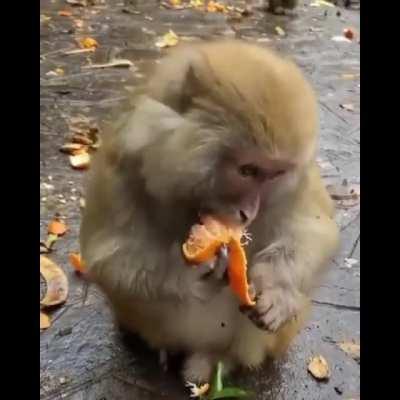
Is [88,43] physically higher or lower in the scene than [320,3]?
higher

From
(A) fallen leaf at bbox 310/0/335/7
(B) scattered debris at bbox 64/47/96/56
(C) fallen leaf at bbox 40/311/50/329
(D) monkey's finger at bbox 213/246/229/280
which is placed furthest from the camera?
(A) fallen leaf at bbox 310/0/335/7

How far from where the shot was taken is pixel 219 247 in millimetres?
2725

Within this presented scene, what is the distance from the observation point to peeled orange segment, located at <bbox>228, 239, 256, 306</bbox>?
276 cm

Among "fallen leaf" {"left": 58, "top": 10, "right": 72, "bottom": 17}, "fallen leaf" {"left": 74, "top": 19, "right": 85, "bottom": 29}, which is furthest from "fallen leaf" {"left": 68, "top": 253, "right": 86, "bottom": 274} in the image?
"fallen leaf" {"left": 58, "top": 10, "right": 72, "bottom": 17}

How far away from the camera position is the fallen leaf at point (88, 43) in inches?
268

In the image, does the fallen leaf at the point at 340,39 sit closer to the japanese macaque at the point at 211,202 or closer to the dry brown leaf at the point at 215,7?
the dry brown leaf at the point at 215,7

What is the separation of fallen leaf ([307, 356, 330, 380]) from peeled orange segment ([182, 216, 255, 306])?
0.77 m

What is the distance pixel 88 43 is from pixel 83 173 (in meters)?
2.42

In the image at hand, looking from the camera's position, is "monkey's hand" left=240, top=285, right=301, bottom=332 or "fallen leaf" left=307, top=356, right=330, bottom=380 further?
"fallen leaf" left=307, top=356, right=330, bottom=380

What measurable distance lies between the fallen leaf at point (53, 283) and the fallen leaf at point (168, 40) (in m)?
3.43

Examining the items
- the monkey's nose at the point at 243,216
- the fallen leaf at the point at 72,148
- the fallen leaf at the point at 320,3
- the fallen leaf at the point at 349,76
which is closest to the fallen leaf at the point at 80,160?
the fallen leaf at the point at 72,148

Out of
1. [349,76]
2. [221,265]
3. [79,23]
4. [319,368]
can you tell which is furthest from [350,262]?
[79,23]

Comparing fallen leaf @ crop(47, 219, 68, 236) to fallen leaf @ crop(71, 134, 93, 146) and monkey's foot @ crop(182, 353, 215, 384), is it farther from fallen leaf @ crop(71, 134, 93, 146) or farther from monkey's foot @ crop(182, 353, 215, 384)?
monkey's foot @ crop(182, 353, 215, 384)

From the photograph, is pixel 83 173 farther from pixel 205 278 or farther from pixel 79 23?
pixel 79 23
